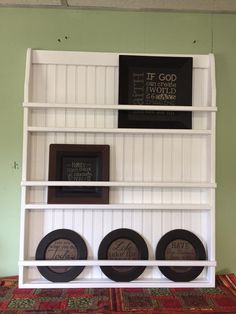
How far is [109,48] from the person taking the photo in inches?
63.5

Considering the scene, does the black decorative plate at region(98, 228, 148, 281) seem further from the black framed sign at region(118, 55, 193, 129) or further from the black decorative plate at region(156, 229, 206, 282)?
the black framed sign at region(118, 55, 193, 129)

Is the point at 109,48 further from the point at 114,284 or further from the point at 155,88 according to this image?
the point at 114,284

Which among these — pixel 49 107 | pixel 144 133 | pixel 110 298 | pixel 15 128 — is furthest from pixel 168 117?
pixel 110 298

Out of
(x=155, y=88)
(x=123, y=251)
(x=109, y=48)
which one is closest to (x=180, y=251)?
(x=123, y=251)

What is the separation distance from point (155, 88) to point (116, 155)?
14.7 inches

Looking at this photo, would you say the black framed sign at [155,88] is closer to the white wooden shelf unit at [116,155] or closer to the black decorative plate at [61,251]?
the white wooden shelf unit at [116,155]

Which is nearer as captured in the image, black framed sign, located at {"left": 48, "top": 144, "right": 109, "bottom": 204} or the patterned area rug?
the patterned area rug

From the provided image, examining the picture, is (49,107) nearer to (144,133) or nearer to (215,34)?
(144,133)

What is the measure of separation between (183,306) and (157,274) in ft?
0.83

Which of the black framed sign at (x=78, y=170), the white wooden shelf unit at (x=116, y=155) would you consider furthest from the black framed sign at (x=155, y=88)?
the black framed sign at (x=78, y=170)

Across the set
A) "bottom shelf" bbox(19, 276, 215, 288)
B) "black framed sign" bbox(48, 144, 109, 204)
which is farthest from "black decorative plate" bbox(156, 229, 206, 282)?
"black framed sign" bbox(48, 144, 109, 204)

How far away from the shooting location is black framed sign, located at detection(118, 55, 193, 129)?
1.56 metres

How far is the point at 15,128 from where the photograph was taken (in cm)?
159

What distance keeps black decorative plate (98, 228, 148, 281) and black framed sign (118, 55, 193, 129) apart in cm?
52
